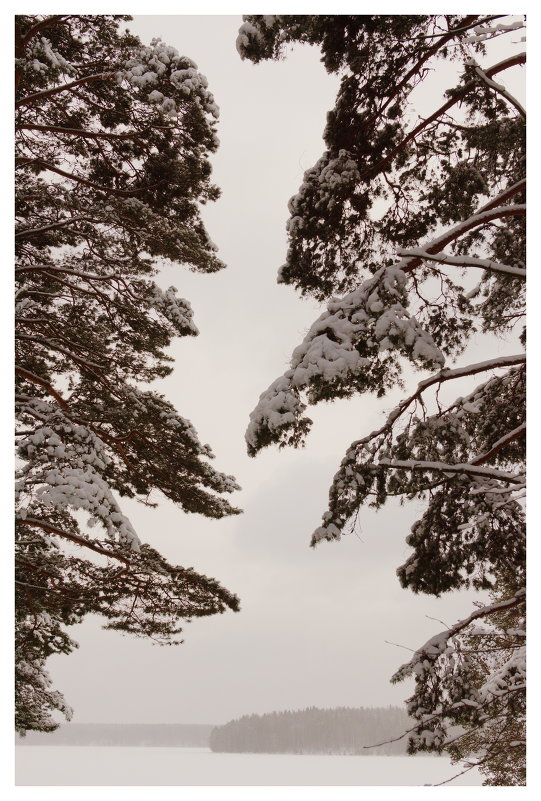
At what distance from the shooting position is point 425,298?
5195 millimetres

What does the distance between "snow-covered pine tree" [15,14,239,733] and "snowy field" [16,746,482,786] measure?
1.31 m

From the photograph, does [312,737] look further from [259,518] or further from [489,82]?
[489,82]

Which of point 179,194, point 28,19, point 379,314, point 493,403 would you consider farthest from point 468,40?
point 28,19

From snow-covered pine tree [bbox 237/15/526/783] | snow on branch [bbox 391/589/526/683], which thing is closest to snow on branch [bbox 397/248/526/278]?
snow-covered pine tree [bbox 237/15/526/783]

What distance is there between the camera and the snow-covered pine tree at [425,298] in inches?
162

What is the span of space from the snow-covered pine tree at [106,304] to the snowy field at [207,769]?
4.30ft

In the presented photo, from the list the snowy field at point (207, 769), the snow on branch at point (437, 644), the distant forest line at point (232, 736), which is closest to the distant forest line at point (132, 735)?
the distant forest line at point (232, 736)

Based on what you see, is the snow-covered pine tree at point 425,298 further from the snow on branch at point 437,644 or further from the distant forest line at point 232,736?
the distant forest line at point 232,736

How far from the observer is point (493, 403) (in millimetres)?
5477

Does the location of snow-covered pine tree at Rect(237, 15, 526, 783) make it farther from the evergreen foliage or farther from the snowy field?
the evergreen foliage

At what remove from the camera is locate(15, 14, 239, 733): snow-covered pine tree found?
19.9ft

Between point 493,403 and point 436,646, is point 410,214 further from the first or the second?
point 436,646

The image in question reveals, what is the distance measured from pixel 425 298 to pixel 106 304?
11.5 feet
